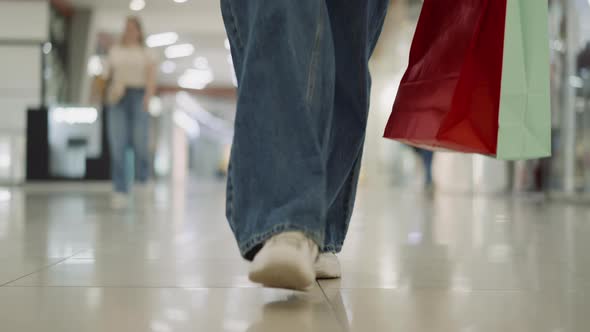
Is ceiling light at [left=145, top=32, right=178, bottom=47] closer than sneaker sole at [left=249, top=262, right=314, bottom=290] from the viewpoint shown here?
No

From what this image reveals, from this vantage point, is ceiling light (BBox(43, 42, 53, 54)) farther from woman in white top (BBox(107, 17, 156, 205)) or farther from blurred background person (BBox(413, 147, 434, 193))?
blurred background person (BBox(413, 147, 434, 193))

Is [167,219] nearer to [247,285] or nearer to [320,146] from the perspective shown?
[247,285]

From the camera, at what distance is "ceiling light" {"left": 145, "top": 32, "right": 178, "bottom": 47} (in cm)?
1343

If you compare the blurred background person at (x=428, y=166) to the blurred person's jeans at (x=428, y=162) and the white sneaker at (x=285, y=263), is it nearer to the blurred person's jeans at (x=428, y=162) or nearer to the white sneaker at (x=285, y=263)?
the blurred person's jeans at (x=428, y=162)

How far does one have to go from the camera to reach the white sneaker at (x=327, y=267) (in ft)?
4.03

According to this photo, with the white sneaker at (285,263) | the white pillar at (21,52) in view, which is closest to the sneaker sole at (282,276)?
the white sneaker at (285,263)

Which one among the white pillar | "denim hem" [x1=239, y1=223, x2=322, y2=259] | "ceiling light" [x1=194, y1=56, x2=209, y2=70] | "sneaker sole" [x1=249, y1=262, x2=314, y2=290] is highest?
"ceiling light" [x1=194, y1=56, x2=209, y2=70]

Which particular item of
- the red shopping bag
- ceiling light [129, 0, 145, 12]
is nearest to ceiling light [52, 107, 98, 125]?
ceiling light [129, 0, 145, 12]

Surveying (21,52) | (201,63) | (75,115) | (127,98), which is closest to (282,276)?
(127,98)

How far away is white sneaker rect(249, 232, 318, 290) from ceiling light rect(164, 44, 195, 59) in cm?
1398

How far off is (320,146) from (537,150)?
0.43 m

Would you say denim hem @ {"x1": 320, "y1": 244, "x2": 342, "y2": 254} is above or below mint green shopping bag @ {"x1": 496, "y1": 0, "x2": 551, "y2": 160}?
below

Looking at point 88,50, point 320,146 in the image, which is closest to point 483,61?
point 320,146

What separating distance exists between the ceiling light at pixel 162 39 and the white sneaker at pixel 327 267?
41.7 ft
